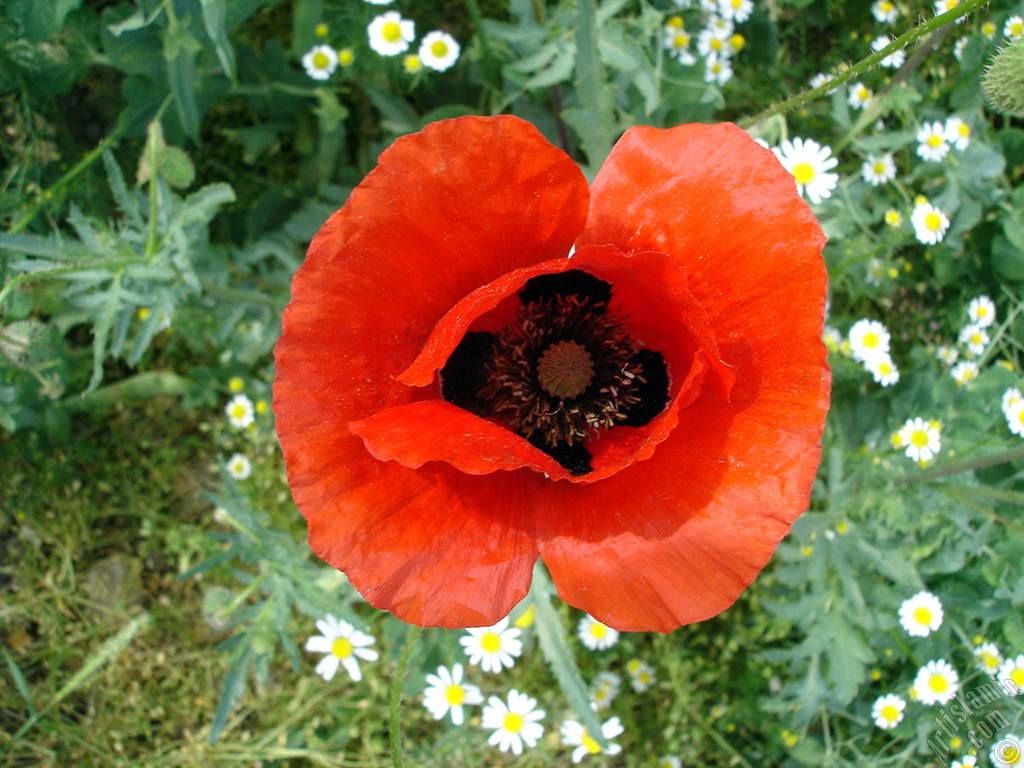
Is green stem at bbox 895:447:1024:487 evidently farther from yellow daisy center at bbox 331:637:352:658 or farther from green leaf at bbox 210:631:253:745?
green leaf at bbox 210:631:253:745

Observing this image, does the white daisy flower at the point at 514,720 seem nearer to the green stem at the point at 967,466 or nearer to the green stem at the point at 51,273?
the green stem at the point at 967,466

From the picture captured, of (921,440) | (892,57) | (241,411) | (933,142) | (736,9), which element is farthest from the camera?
(241,411)

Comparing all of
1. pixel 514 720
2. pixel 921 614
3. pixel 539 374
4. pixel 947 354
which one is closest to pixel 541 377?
pixel 539 374

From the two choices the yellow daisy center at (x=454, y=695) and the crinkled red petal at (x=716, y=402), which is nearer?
the crinkled red petal at (x=716, y=402)

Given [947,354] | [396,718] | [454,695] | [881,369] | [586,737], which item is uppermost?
[881,369]

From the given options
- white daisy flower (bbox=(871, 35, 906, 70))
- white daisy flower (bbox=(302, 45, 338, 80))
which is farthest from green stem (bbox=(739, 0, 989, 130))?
white daisy flower (bbox=(302, 45, 338, 80))

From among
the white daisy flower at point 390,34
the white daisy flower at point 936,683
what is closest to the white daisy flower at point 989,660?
the white daisy flower at point 936,683

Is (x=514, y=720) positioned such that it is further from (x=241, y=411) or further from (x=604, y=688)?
(x=241, y=411)
